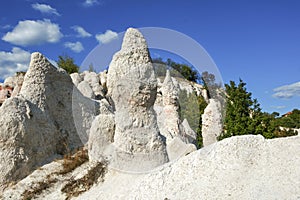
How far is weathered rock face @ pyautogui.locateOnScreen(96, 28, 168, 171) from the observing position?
6262mm

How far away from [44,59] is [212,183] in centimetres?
670

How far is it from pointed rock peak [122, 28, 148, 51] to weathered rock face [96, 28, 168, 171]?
0.07ft

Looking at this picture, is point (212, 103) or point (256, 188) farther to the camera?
point (212, 103)

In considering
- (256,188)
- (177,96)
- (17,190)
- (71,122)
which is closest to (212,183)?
(256,188)

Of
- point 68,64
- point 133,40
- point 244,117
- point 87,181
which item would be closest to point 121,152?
point 87,181

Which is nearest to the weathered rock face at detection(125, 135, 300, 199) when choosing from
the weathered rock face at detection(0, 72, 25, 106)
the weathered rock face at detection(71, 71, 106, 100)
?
the weathered rock face at detection(71, 71, 106, 100)

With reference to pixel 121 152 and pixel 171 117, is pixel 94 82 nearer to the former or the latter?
pixel 171 117

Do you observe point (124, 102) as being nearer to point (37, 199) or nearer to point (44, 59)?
point (37, 199)

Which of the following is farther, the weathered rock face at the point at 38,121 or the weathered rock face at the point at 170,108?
the weathered rock face at the point at 170,108

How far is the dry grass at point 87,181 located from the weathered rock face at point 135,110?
462 millimetres

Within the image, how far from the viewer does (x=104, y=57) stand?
719cm

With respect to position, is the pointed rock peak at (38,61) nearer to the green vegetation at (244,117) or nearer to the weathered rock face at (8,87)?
the green vegetation at (244,117)

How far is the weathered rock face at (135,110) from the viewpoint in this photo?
6262mm

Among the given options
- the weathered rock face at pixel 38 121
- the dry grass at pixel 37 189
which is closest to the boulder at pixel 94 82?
the weathered rock face at pixel 38 121
